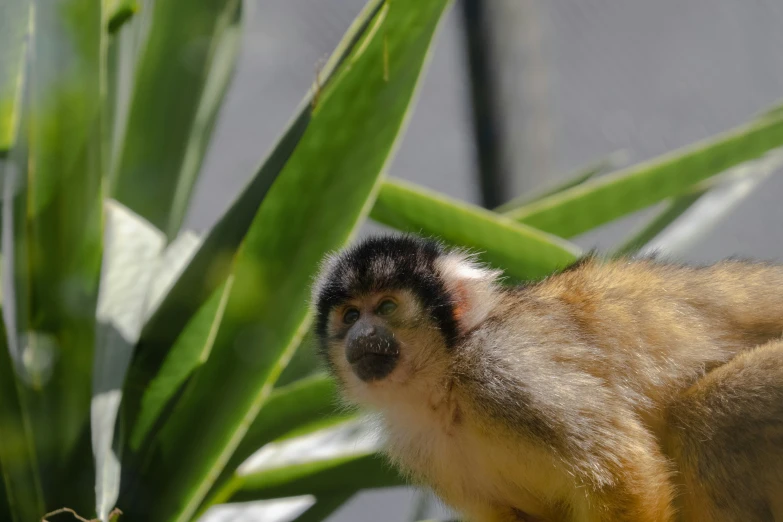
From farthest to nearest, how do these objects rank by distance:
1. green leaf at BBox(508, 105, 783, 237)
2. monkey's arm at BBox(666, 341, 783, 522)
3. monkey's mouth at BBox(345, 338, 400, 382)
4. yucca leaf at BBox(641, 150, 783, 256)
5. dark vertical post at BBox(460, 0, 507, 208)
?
dark vertical post at BBox(460, 0, 507, 208), yucca leaf at BBox(641, 150, 783, 256), green leaf at BBox(508, 105, 783, 237), monkey's mouth at BBox(345, 338, 400, 382), monkey's arm at BBox(666, 341, 783, 522)

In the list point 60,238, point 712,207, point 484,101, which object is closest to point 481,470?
point 60,238

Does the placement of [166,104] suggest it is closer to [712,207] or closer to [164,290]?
[164,290]

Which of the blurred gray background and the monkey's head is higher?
the blurred gray background

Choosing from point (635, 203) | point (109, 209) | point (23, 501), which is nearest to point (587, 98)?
point (635, 203)

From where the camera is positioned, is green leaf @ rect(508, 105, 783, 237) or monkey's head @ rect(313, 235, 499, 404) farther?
green leaf @ rect(508, 105, 783, 237)

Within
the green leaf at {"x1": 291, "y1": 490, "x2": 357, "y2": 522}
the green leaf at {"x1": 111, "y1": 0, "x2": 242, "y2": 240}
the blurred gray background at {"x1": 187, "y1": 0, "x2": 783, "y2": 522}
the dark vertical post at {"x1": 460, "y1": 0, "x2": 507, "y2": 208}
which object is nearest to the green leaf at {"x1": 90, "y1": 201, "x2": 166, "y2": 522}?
the green leaf at {"x1": 111, "y1": 0, "x2": 242, "y2": 240}

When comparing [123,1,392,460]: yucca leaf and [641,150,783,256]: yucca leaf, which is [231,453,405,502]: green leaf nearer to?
A: [123,1,392,460]: yucca leaf
